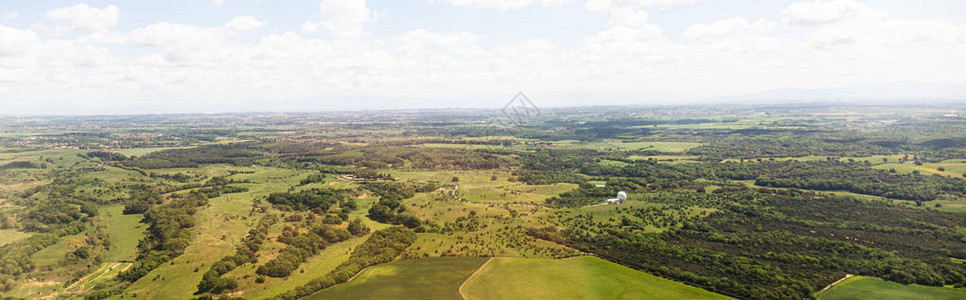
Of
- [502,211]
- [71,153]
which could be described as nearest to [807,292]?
[502,211]

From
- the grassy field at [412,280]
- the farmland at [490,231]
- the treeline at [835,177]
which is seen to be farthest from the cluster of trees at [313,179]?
the treeline at [835,177]

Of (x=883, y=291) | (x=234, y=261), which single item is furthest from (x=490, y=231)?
(x=883, y=291)

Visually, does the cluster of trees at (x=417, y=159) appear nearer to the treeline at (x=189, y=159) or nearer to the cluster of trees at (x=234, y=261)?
the treeline at (x=189, y=159)

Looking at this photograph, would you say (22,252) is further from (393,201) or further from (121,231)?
(393,201)

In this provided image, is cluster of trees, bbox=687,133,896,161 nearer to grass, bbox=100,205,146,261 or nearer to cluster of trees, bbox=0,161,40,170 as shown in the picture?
grass, bbox=100,205,146,261

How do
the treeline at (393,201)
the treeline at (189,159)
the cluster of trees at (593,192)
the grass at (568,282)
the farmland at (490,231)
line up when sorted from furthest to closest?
the treeline at (189,159) → the cluster of trees at (593,192) → the treeline at (393,201) → the farmland at (490,231) → the grass at (568,282)

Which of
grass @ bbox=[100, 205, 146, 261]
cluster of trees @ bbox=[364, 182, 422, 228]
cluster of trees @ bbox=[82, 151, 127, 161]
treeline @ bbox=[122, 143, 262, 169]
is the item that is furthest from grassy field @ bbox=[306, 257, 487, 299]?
cluster of trees @ bbox=[82, 151, 127, 161]
